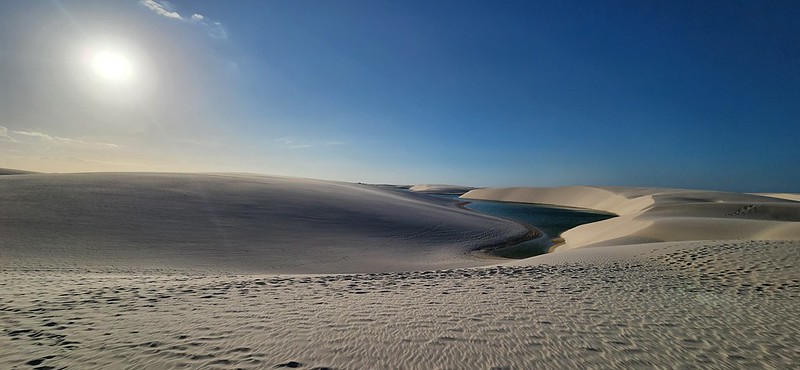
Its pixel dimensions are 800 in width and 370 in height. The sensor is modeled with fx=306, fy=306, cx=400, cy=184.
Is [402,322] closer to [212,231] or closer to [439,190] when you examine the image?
[212,231]

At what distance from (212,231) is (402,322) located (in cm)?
1228

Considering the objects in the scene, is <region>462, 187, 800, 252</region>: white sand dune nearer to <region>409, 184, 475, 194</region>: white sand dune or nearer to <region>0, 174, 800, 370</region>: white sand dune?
<region>0, 174, 800, 370</region>: white sand dune

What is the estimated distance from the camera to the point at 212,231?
13578 mm

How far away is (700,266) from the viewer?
8.32m

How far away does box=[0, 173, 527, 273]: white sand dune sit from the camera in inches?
395

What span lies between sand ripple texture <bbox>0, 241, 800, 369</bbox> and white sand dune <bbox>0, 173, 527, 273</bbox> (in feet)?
9.31

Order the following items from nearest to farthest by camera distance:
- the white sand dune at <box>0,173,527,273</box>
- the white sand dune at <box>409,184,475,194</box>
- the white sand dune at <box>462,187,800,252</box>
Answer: the white sand dune at <box>0,173,527,273</box>
the white sand dune at <box>462,187,800,252</box>
the white sand dune at <box>409,184,475,194</box>

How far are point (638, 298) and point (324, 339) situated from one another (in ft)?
19.6

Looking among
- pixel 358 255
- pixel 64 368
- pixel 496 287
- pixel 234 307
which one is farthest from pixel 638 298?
pixel 358 255

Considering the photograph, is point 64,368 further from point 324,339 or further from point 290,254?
point 290,254

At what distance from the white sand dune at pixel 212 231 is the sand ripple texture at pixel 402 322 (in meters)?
2.84

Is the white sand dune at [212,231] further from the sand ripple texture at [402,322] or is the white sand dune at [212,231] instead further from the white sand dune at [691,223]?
the white sand dune at [691,223]

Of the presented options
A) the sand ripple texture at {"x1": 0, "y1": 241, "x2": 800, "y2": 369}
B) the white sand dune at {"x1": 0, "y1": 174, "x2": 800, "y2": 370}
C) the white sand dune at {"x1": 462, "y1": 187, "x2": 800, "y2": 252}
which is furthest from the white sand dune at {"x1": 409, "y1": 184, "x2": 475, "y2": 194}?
the sand ripple texture at {"x1": 0, "y1": 241, "x2": 800, "y2": 369}

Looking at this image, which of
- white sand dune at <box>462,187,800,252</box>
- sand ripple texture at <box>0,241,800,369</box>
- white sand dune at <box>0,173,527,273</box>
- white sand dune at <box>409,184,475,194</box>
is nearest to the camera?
sand ripple texture at <box>0,241,800,369</box>
